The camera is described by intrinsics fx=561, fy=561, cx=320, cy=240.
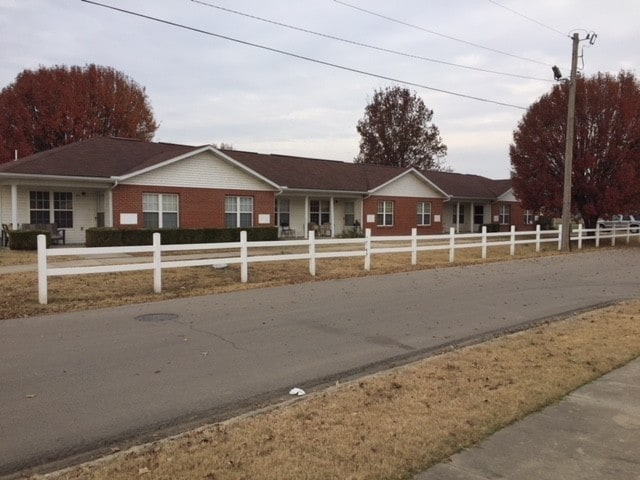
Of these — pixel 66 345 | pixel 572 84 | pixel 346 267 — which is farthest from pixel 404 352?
pixel 572 84

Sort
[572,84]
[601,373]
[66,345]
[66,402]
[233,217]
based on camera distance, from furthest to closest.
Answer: [233,217]
[572,84]
[66,345]
[601,373]
[66,402]

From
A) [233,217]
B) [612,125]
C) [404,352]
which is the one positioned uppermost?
[612,125]

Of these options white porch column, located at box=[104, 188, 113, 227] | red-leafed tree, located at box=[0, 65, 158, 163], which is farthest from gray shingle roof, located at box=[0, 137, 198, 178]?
red-leafed tree, located at box=[0, 65, 158, 163]

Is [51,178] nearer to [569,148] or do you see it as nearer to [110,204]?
[110,204]

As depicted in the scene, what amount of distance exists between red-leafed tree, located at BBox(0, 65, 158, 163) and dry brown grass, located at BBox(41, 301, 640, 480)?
4818 centimetres

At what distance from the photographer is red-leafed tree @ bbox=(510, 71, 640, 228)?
91.7 ft

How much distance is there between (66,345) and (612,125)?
28189 millimetres

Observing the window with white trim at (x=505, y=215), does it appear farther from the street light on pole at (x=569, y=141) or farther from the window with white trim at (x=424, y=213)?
the street light on pole at (x=569, y=141)

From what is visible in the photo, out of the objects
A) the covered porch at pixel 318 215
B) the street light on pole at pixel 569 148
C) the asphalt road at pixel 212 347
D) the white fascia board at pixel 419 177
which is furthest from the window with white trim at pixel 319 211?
the asphalt road at pixel 212 347

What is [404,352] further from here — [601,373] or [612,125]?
[612,125]

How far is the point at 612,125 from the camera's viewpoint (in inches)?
1104

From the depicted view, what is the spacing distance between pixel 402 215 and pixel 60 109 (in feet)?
103

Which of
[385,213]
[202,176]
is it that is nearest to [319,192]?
[385,213]

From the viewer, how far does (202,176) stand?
84.3 feet
